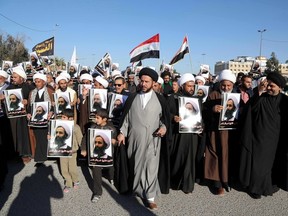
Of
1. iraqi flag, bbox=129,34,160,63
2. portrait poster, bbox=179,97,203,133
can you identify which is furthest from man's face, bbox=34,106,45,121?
iraqi flag, bbox=129,34,160,63

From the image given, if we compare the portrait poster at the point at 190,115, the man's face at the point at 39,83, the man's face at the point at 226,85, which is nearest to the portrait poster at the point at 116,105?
the portrait poster at the point at 190,115

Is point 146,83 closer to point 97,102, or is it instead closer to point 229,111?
point 229,111

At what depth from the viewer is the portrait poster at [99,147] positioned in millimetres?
4172

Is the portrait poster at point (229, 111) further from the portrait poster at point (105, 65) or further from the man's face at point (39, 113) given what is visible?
the portrait poster at point (105, 65)

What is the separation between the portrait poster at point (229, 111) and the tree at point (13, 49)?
41.2 m

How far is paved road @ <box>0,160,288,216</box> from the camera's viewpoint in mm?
3932

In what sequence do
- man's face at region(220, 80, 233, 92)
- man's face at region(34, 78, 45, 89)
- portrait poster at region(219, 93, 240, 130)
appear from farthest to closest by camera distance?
man's face at region(34, 78, 45, 89), man's face at region(220, 80, 233, 92), portrait poster at region(219, 93, 240, 130)

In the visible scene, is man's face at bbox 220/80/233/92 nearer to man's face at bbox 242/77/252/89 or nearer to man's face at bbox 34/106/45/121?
man's face at bbox 242/77/252/89

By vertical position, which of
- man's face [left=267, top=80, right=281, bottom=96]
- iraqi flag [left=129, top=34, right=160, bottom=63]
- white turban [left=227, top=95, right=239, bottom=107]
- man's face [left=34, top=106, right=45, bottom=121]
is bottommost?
man's face [left=34, top=106, right=45, bottom=121]

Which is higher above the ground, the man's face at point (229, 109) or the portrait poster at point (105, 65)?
the portrait poster at point (105, 65)

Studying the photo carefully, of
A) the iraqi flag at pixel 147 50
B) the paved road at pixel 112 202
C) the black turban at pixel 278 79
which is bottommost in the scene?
the paved road at pixel 112 202

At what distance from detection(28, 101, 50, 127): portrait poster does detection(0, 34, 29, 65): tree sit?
38.8 meters

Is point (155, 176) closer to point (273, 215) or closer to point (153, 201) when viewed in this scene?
point (153, 201)

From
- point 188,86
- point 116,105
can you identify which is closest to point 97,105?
point 116,105
